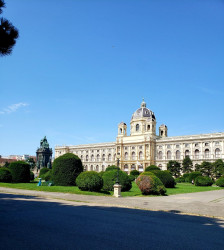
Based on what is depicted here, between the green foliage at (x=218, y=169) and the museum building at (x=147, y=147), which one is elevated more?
the museum building at (x=147, y=147)

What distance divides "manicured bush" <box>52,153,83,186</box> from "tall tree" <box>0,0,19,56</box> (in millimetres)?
19387

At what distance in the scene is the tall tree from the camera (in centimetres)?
807

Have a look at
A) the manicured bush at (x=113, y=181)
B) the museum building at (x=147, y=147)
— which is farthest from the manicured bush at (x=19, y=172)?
the museum building at (x=147, y=147)

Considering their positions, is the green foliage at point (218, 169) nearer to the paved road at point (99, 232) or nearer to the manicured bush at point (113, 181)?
the manicured bush at point (113, 181)

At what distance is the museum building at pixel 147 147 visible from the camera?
2753 inches

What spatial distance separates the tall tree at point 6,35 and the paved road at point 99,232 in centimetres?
556

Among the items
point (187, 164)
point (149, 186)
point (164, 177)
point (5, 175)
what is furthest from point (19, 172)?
point (187, 164)

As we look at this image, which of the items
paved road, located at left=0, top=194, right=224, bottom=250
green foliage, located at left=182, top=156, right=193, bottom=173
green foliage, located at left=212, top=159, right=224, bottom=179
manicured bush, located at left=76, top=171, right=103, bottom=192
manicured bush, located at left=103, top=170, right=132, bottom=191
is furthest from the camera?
green foliage, located at left=182, top=156, right=193, bottom=173

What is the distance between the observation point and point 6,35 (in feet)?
26.6

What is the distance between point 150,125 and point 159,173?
51.4 metres

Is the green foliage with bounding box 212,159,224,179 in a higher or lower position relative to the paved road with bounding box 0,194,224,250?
higher

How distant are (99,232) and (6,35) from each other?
22.1 feet

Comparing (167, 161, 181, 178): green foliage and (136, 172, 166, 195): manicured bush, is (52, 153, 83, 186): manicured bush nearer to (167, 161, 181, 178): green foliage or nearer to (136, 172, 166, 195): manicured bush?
(136, 172, 166, 195): manicured bush

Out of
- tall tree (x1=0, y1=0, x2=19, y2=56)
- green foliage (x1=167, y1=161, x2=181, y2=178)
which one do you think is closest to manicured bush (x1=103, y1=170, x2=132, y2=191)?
tall tree (x1=0, y1=0, x2=19, y2=56)
